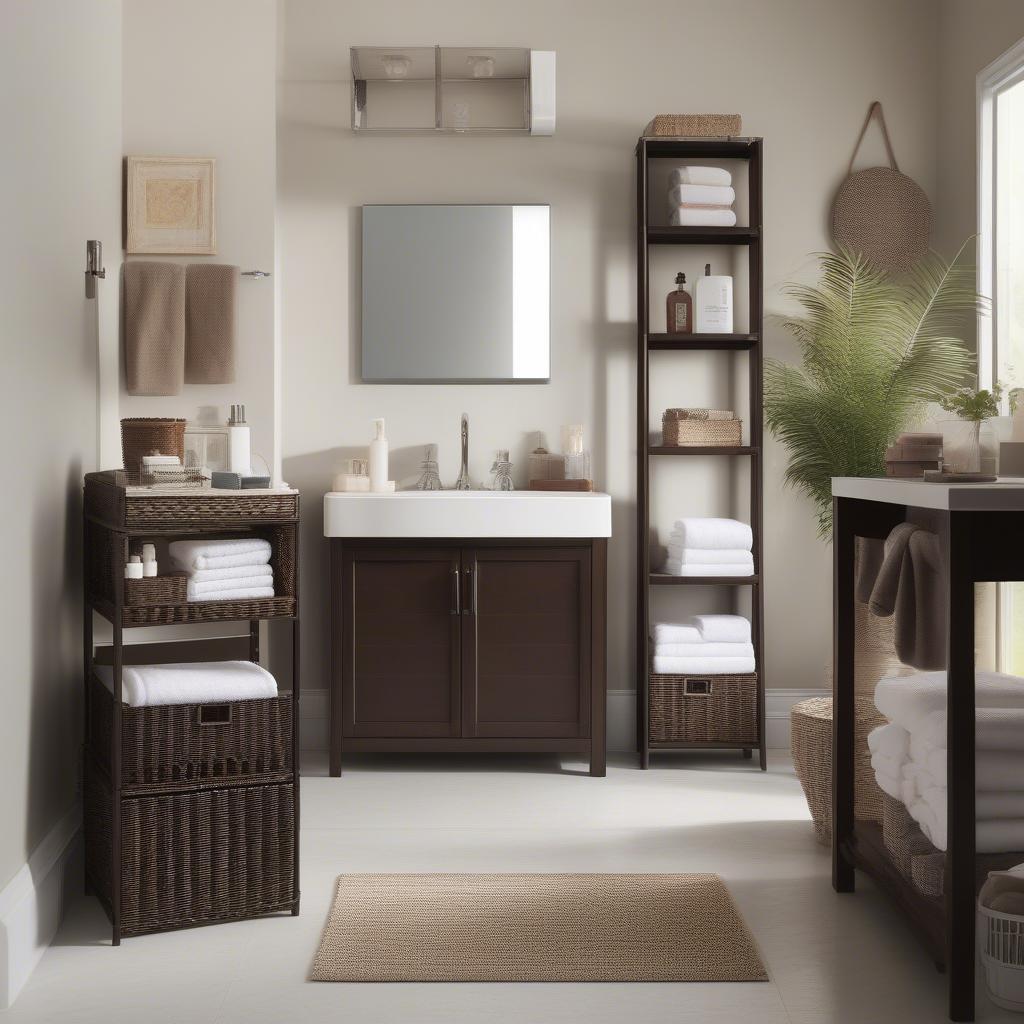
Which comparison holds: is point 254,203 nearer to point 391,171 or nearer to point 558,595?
point 391,171

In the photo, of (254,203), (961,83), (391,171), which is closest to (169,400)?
(254,203)

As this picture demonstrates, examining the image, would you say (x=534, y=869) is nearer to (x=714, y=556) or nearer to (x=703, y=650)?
(x=703, y=650)

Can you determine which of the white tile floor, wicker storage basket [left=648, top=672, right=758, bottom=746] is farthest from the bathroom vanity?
wicker storage basket [left=648, top=672, right=758, bottom=746]

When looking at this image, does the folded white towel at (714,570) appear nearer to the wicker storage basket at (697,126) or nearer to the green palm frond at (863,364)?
the green palm frond at (863,364)

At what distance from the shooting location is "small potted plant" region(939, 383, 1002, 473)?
86.6 inches

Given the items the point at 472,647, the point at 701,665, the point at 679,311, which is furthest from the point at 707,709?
the point at 679,311

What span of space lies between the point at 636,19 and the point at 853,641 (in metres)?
2.64

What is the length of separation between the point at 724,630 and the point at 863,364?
3.40 ft

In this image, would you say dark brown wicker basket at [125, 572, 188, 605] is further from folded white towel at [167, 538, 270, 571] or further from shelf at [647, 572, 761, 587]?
shelf at [647, 572, 761, 587]

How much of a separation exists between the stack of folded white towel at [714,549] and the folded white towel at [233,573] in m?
1.73

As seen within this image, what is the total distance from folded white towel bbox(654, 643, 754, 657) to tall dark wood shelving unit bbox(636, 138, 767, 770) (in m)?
0.06

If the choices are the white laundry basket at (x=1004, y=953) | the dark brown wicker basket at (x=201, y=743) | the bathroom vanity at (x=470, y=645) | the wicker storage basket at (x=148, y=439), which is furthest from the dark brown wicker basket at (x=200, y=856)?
the white laundry basket at (x=1004, y=953)

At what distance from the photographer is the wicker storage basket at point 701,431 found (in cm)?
400

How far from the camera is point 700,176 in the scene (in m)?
3.96
